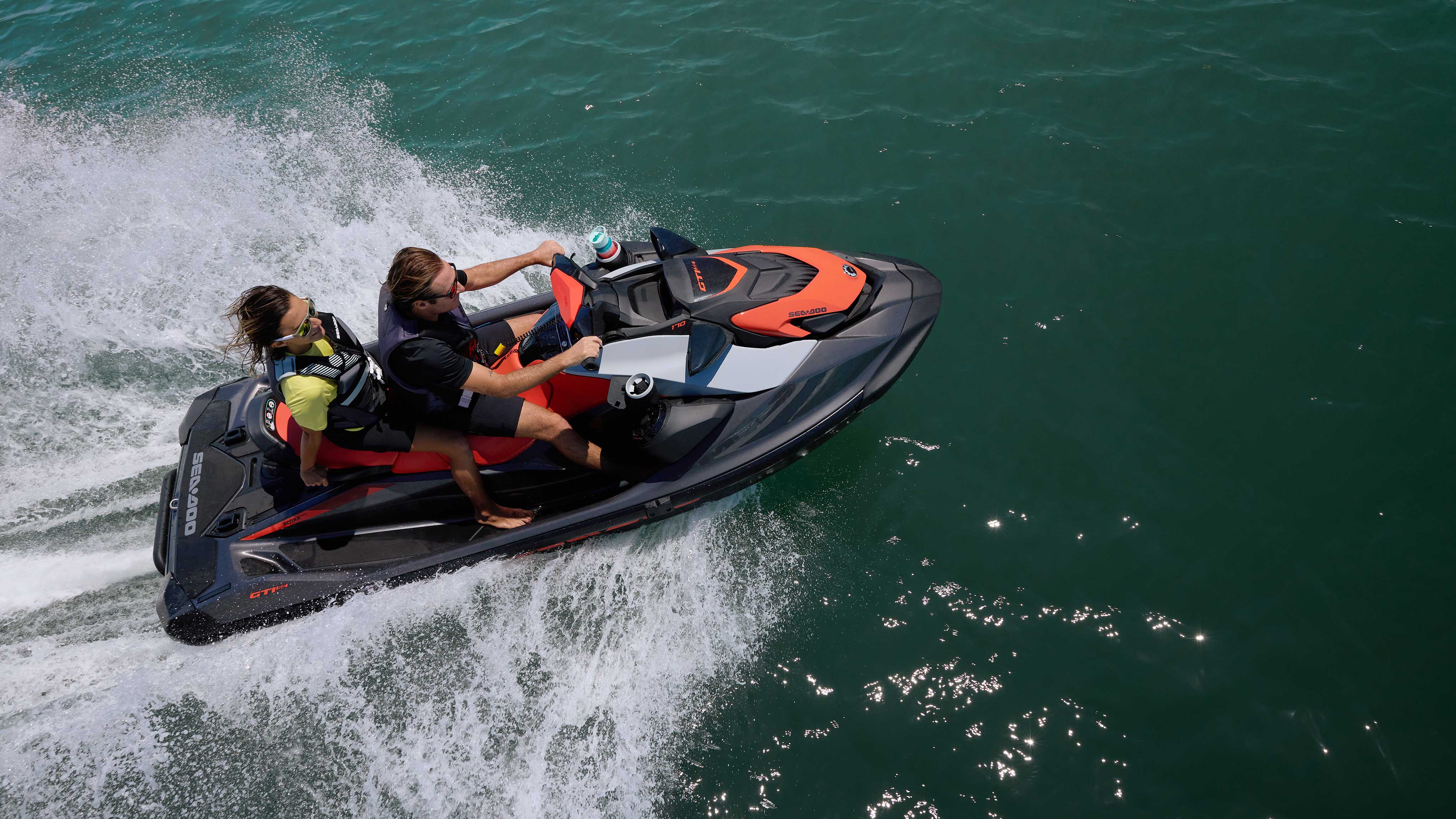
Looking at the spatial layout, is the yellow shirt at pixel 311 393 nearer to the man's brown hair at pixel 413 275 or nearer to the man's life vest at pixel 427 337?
the man's life vest at pixel 427 337

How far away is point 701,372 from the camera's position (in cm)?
411

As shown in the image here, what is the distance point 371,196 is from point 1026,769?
6923mm

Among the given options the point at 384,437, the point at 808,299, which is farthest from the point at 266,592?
the point at 808,299

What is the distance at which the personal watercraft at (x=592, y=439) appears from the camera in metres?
4.10

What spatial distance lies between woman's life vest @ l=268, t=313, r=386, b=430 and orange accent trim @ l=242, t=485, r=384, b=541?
1.79 ft

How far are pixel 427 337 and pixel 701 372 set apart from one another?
1.41 m

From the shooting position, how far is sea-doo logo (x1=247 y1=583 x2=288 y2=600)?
159 inches

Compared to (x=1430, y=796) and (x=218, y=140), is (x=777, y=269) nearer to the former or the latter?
(x=1430, y=796)

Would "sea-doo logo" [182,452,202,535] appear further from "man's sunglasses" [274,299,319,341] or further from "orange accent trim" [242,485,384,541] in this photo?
"man's sunglasses" [274,299,319,341]

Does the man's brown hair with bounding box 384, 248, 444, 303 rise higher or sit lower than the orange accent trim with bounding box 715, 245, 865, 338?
higher

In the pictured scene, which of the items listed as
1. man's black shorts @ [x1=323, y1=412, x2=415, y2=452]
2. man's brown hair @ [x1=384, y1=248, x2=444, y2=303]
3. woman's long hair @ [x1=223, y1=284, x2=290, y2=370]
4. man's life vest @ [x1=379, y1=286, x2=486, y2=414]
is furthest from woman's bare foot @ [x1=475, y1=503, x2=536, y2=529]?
woman's long hair @ [x1=223, y1=284, x2=290, y2=370]

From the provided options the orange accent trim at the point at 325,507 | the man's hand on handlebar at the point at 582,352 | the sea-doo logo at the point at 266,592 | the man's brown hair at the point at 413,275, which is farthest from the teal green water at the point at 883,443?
the man's brown hair at the point at 413,275

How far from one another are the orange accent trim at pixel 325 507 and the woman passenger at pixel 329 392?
119 millimetres

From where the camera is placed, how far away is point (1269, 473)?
4.56 meters
